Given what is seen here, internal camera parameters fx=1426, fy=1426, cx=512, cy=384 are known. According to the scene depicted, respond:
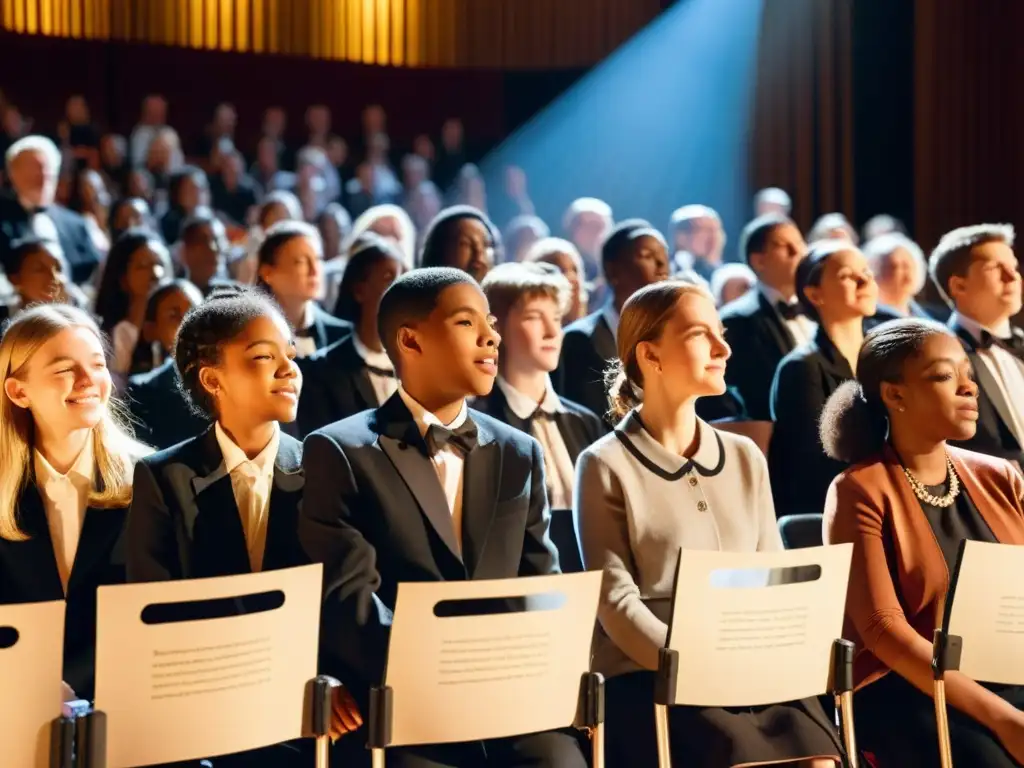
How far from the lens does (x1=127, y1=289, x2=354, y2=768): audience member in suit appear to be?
2.52m

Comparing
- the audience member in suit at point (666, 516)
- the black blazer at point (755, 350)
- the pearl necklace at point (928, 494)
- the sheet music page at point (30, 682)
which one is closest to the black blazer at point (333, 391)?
the audience member in suit at point (666, 516)

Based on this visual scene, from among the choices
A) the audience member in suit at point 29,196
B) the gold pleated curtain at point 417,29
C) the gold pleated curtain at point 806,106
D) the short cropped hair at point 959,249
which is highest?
the gold pleated curtain at point 417,29

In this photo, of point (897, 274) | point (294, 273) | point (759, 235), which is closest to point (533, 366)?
point (294, 273)

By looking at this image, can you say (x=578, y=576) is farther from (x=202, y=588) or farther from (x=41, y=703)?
(x=41, y=703)

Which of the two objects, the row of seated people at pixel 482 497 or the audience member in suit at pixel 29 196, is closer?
the row of seated people at pixel 482 497

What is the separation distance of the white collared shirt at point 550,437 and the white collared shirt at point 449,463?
107cm

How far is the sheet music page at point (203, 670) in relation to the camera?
1.97 m

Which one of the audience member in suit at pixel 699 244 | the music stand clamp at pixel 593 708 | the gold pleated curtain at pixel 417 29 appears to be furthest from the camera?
the gold pleated curtain at pixel 417 29

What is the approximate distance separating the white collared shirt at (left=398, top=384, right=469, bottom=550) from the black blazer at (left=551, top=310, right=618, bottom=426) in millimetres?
1815

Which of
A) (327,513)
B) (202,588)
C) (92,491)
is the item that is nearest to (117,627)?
(202,588)

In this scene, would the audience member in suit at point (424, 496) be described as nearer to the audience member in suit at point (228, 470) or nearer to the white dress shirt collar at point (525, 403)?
the audience member in suit at point (228, 470)

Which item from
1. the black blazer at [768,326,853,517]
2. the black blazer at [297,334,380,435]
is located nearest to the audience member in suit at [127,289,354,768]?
the black blazer at [297,334,380,435]

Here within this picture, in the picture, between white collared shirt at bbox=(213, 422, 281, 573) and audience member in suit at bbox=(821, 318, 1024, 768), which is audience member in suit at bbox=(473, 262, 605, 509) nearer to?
audience member in suit at bbox=(821, 318, 1024, 768)

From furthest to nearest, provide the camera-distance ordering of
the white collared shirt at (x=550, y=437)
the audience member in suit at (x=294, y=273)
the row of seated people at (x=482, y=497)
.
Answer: the audience member in suit at (x=294, y=273)
the white collared shirt at (x=550, y=437)
the row of seated people at (x=482, y=497)
